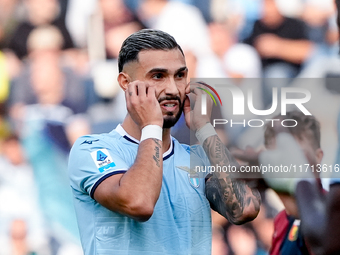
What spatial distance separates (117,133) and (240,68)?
3.98 feet

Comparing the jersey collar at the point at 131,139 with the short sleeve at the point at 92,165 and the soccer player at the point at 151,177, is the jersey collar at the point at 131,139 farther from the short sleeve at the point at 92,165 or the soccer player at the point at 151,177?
the short sleeve at the point at 92,165

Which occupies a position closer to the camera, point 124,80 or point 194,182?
point 194,182

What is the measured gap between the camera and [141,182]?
4.87ft

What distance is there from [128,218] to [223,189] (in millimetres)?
423

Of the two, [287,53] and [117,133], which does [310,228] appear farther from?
[287,53]

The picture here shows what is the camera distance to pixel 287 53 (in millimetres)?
2783

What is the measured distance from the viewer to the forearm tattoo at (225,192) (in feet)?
5.85

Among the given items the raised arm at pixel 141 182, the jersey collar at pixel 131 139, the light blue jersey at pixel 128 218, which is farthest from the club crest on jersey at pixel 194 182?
the raised arm at pixel 141 182

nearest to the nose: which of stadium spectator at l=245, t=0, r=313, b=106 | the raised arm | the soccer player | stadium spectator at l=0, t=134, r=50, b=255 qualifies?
the soccer player

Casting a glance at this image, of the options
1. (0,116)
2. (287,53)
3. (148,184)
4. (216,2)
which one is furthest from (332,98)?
(0,116)

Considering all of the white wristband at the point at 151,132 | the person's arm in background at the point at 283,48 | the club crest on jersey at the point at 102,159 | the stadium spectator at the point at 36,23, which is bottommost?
the club crest on jersey at the point at 102,159

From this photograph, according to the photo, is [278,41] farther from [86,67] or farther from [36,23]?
[36,23]

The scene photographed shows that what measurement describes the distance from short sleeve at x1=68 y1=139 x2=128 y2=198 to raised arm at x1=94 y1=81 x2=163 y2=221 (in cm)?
4

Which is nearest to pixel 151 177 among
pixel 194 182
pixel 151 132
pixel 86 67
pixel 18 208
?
pixel 151 132
